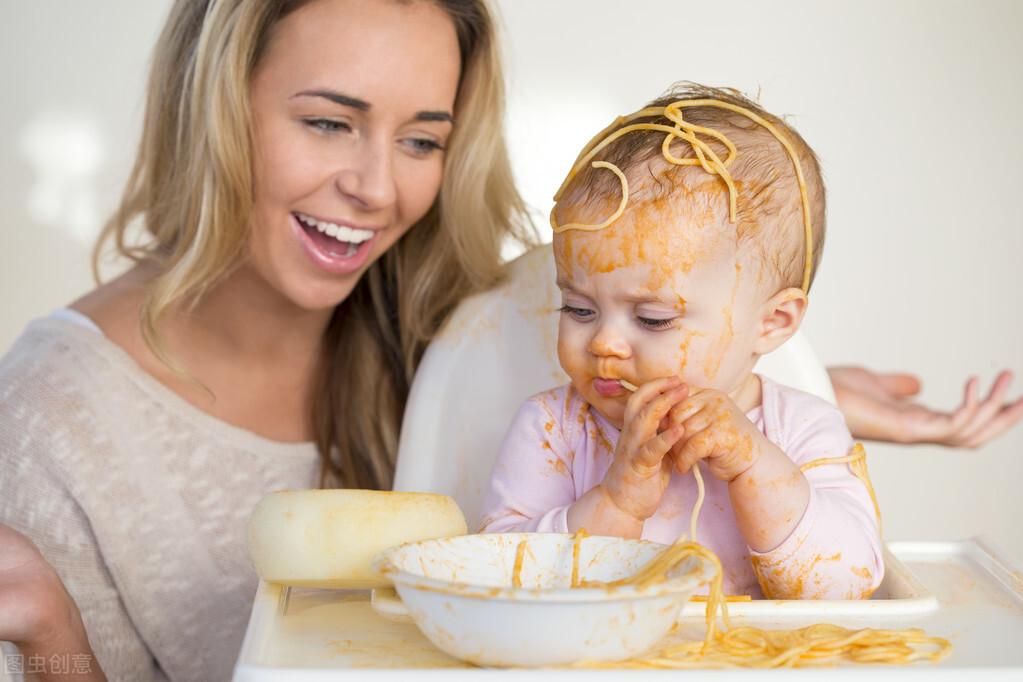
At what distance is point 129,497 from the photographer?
1663 millimetres

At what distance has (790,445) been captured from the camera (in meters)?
1.25

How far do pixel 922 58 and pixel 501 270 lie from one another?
7.11 ft

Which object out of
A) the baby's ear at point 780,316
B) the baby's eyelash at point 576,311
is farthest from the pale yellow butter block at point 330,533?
the baby's ear at point 780,316

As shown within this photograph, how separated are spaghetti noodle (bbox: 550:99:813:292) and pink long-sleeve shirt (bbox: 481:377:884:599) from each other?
0.15 m

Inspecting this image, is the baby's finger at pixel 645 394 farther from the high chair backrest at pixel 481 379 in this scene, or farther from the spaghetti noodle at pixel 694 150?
the high chair backrest at pixel 481 379

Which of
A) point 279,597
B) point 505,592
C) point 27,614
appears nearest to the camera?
point 505,592

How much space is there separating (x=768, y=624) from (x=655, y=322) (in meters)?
0.30

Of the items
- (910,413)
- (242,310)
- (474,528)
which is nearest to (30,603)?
(474,528)

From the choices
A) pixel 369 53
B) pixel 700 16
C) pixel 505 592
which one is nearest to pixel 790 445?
pixel 505 592

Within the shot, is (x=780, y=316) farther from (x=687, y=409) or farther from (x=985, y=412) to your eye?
(x=985, y=412)

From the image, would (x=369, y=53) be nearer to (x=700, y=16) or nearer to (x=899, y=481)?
(x=700, y=16)

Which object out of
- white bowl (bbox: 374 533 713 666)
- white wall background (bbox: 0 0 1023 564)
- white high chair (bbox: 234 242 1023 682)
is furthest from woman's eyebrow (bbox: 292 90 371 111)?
white wall background (bbox: 0 0 1023 564)

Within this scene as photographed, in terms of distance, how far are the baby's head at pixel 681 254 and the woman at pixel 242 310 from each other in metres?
0.49

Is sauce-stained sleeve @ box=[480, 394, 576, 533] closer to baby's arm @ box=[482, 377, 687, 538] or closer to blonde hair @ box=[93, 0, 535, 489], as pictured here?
baby's arm @ box=[482, 377, 687, 538]
